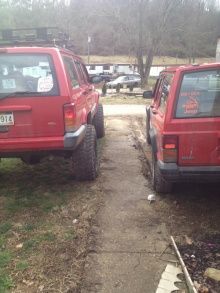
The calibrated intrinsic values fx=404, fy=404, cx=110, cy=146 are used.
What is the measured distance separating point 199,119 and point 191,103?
0.20 metres

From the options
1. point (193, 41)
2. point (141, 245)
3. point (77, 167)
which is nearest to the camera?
point (141, 245)

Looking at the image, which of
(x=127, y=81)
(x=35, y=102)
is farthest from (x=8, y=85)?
(x=127, y=81)

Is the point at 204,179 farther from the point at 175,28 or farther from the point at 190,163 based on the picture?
the point at 175,28

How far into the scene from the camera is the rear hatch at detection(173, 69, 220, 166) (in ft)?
13.5

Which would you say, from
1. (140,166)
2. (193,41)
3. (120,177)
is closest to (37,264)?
(120,177)

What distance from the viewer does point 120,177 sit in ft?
19.7

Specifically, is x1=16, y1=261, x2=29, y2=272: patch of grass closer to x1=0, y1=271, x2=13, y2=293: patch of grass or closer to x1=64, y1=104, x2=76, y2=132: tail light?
x1=0, y1=271, x2=13, y2=293: patch of grass

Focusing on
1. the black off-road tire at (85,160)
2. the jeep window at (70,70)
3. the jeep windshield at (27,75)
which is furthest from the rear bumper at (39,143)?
the jeep window at (70,70)

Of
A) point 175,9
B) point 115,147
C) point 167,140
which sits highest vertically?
point 175,9

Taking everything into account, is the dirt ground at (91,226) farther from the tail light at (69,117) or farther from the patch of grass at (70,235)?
the tail light at (69,117)

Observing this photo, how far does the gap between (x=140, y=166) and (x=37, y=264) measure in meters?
3.43

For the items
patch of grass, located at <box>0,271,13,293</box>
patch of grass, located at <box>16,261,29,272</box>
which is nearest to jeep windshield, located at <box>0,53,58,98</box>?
patch of grass, located at <box>16,261,29,272</box>

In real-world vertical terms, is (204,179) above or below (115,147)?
above

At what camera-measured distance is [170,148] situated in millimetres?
4207
